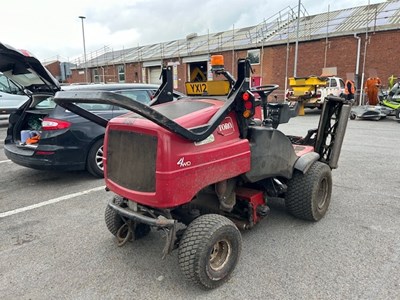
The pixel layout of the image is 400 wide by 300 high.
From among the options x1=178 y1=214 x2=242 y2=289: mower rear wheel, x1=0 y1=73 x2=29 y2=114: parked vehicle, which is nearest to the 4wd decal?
x1=178 y1=214 x2=242 y2=289: mower rear wheel

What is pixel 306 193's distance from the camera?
3.47 metres

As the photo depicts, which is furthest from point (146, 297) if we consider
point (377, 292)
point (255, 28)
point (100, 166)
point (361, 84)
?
point (255, 28)

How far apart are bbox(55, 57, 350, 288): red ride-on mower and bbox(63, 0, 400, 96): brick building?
30.9 feet

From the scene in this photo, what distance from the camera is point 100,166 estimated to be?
17.6 ft

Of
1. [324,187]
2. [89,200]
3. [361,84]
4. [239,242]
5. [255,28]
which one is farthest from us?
[255,28]

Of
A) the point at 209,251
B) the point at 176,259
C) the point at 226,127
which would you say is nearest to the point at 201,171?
the point at 226,127

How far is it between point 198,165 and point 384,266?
1.89 meters

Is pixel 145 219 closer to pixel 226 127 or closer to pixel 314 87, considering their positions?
pixel 226 127

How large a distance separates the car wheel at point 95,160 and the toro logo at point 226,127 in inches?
123

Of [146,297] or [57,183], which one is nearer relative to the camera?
[146,297]

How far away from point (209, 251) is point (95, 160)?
3.41m

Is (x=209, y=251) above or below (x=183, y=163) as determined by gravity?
below

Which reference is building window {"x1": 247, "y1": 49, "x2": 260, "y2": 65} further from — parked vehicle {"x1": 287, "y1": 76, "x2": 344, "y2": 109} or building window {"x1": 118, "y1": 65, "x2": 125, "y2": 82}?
building window {"x1": 118, "y1": 65, "x2": 125, "y2": 82}

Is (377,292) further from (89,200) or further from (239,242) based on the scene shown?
(89,200)
